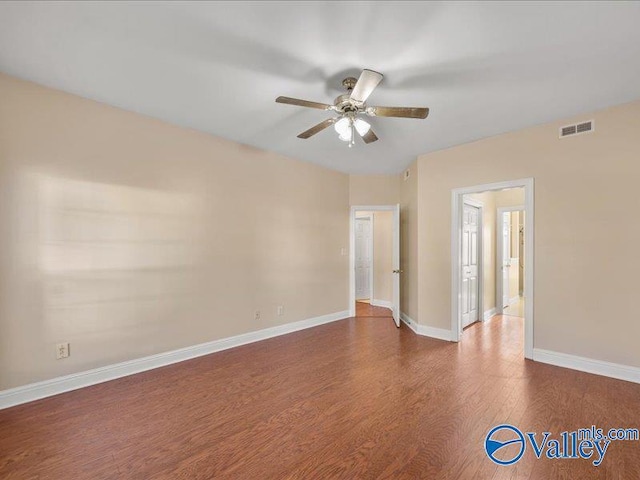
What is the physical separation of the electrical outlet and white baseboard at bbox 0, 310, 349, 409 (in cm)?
19

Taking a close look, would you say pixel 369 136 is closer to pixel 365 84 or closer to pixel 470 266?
pixel 365 84

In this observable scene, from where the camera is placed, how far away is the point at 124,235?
9.90 feet

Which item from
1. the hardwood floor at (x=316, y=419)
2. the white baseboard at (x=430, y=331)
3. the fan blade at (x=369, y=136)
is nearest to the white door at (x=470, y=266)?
the white baseboard at (x=430, y=331)

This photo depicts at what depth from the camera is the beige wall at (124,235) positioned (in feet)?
8.16

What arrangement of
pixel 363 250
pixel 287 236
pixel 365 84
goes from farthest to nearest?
pixel 363 250 < pixel 287 236 < pixel 365 84

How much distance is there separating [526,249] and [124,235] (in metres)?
4.45

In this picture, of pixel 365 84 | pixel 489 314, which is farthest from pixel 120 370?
pixel 489 314

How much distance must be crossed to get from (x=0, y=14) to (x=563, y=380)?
520 cm

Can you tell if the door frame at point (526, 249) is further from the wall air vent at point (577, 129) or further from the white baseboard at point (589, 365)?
the wall air vent at point (577, 129)

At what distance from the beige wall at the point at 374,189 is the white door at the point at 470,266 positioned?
127cm

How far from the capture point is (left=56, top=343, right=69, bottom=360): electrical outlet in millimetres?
2633

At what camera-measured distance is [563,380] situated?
2857mm

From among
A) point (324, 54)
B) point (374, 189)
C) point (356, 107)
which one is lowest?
point (374, 189)

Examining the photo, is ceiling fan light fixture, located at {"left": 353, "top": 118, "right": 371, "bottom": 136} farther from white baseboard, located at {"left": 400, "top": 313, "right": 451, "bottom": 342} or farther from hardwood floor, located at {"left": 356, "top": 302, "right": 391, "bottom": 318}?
hardwood floor, located at {"left": 356, "top": 302, "right": 391, "bottom": 318}
